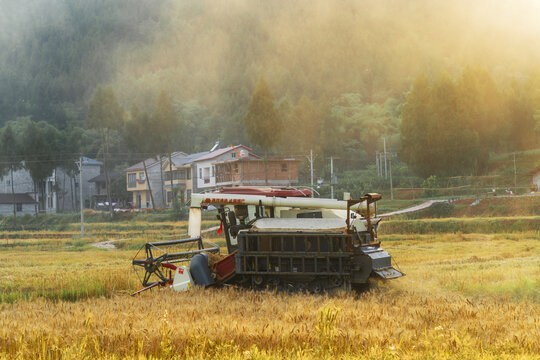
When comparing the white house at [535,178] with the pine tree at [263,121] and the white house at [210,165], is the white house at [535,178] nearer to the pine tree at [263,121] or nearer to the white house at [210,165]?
the pine tree at [263,121]

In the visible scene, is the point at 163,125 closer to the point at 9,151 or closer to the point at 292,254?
the point at 9,151

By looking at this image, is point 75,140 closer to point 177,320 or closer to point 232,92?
point 232,92

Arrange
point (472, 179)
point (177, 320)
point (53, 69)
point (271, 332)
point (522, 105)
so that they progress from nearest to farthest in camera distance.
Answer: point (271, 332) → point (177, 320) → point (472, 179) → point (522, 105) → point (53, 69)

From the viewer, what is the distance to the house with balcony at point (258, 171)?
8012 cm

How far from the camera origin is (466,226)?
50.0 m

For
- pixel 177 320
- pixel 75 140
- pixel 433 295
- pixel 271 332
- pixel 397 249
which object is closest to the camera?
pixel 271 332

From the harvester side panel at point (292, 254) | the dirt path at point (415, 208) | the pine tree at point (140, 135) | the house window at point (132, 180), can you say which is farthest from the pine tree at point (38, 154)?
the harvester side panel at point (292, 254)

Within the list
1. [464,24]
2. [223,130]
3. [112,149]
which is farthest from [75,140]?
[464,24]

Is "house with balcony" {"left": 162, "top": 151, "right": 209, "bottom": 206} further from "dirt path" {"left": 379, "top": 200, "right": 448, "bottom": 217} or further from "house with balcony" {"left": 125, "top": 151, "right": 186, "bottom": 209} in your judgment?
"dirt path" {"left": 379, "top": 200, "right": 448, "bottom": 217}

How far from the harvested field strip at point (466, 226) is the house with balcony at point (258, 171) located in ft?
97.4

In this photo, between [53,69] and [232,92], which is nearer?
[232,92]

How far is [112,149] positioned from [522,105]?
253 ft

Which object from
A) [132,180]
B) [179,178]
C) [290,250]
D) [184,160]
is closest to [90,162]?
[132,180]

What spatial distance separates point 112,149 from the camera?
128m
